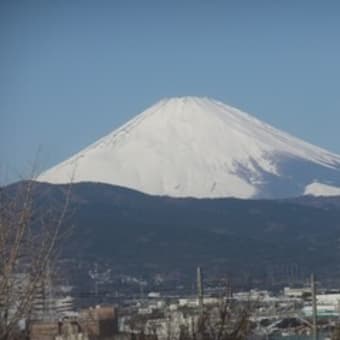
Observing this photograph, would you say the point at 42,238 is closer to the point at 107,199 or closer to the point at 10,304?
the point at 10,304

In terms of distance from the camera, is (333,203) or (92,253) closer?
(92,253)

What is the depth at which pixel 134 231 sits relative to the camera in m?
119

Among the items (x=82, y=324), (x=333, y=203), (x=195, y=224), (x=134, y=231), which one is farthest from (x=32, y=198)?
(x=333, y=203)

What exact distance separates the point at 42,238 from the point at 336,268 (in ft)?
325

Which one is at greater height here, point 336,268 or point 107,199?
point 107,199

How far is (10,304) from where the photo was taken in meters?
7.24

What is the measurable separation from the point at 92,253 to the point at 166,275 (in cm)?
539

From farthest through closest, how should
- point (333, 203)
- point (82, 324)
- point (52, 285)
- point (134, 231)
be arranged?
1. point (333, 203)
2. point (134, 231)
3. point (82, 324)
4. point (52, 285)

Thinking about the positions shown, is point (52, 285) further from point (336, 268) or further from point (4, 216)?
point (336, 268)

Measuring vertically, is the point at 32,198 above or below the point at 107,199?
below

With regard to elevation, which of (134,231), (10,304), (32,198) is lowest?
(10,304)

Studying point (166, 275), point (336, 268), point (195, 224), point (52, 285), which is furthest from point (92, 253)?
point (52, 285)

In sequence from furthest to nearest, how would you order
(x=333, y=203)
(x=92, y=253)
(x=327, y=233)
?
1. (x=333, y=203)
2. (x=327, y=233)
3. (x=92, y=253)

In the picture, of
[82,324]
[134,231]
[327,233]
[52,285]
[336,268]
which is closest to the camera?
[52,285]
